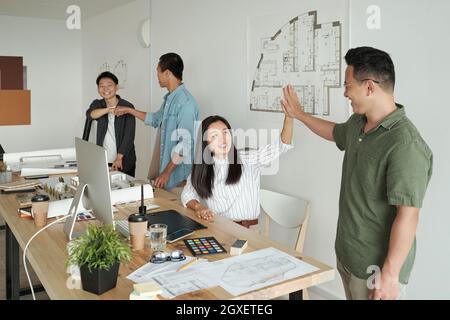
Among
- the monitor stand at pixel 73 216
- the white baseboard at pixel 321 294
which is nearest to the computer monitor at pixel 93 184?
the monitor stand at pixel 73 216

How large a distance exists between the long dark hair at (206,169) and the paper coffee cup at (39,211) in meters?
0.77

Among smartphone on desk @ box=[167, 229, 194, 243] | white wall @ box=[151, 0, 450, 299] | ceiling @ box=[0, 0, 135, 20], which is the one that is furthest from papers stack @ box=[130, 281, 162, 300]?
ceiling @ box=[0, 0, 135, 20]

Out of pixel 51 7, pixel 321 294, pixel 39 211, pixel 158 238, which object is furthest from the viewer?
pixel 51 7

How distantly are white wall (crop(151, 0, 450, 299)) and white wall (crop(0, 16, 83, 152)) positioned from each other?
10.4 feet

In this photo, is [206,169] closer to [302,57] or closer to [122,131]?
[302,57]

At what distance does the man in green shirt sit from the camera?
1.61 meters

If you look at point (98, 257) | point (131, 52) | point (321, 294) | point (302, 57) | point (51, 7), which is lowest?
point (321, 294)

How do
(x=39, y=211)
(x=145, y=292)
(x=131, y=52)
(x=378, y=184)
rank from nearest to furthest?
1. (x=145, y=292)
2. (x=378, y=184)
3. (x=39, y=211)
4. (x=131, y=52)

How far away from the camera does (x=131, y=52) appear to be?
5863mm

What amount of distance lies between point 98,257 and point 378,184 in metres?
1.04

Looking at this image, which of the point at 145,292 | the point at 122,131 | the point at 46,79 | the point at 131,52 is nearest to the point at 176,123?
the point at 122,131

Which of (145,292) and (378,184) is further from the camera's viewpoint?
(378,184)

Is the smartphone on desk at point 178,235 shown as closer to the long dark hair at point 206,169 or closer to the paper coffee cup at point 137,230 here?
the paper coffee cup at point 137,230

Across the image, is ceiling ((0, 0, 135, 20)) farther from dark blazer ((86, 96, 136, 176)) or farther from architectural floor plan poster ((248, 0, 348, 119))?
architectural floor plan poster ((248, 0, 348, 119))
